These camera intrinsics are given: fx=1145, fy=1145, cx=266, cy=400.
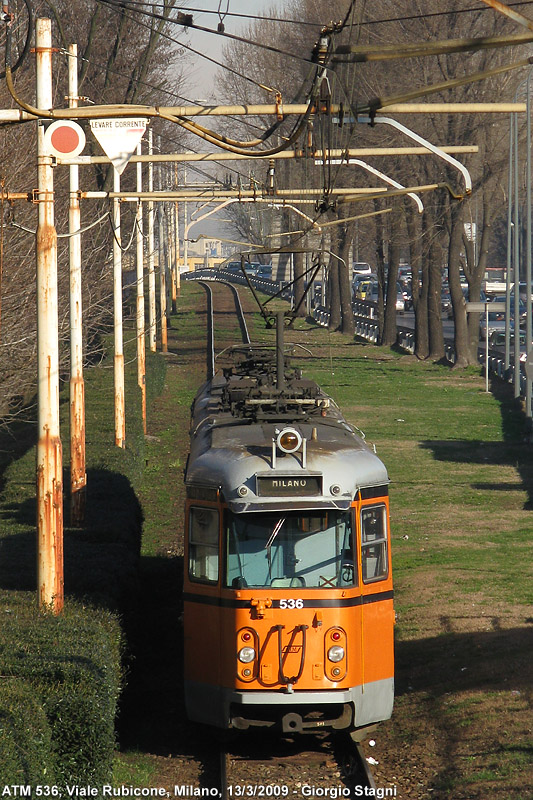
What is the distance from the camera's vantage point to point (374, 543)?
10.1 m

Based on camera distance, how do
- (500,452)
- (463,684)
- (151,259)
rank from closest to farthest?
(463,684), (500,452), (151,259)

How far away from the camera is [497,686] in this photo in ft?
37.0

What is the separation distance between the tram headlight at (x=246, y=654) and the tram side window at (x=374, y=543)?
118cm

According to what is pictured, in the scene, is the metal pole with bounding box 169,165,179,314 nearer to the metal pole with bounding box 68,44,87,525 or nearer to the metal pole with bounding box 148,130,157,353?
the metal pole with bounding box 148,130,157,353

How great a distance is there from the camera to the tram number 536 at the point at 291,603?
959 cm

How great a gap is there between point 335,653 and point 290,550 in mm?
943

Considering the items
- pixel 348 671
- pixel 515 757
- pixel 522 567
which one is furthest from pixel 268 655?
pixel 522 567

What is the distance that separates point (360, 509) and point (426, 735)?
2300mm

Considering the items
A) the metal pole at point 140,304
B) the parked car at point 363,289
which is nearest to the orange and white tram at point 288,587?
the metal pole at point 140,304

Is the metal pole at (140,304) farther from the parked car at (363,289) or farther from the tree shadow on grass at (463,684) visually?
the parked car at (363,289)

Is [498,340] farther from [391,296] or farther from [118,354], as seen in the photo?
[118,354]

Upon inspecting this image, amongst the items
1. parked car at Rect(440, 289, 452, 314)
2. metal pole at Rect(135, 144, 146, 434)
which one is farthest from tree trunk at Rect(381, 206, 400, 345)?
metal pole at Rect(135, 144, 146, 434)

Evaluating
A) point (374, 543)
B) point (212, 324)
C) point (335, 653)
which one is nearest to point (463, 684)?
point (374, 543)

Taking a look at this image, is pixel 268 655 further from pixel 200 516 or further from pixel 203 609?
pixel 200 516
